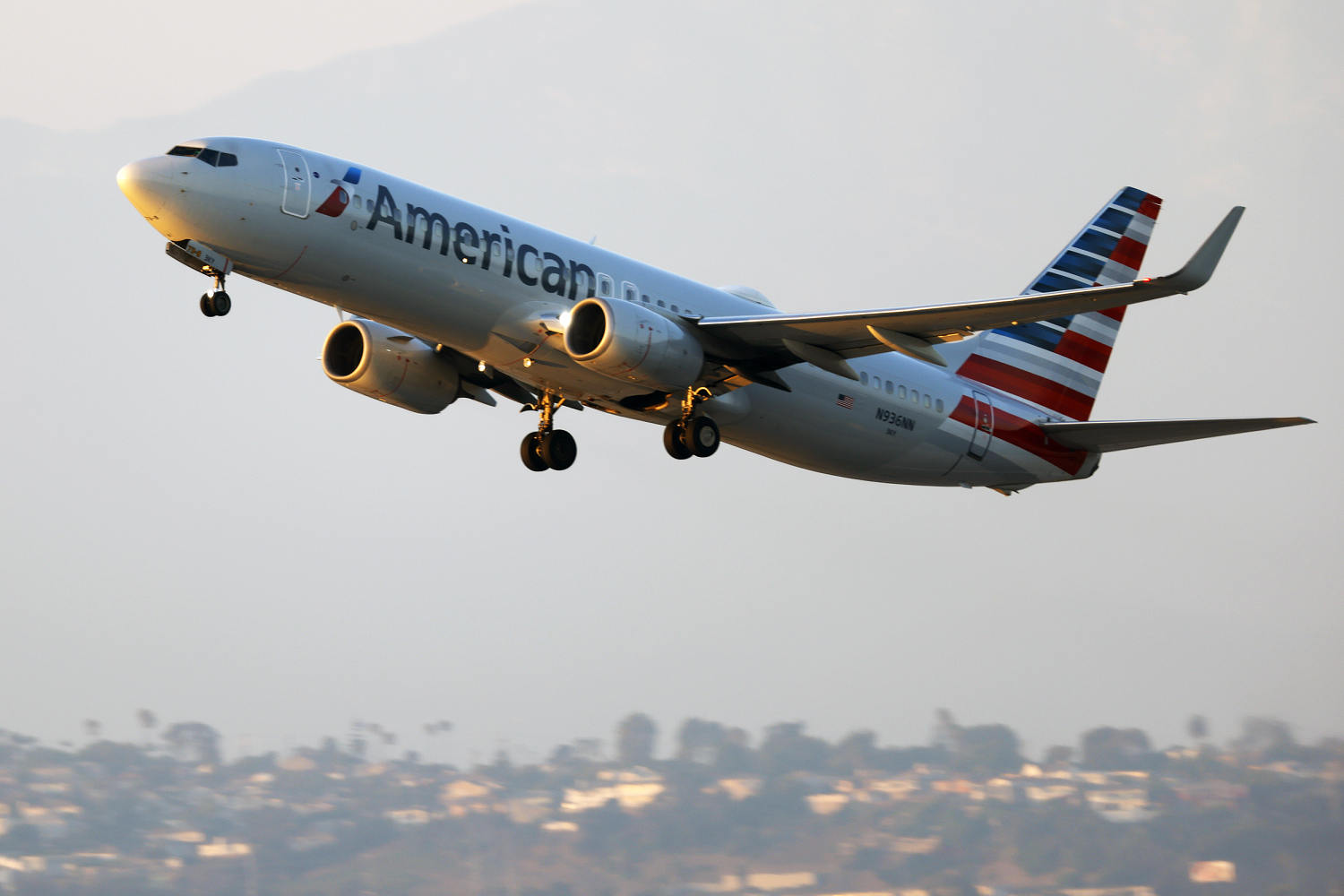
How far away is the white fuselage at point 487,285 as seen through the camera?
26.3 metres

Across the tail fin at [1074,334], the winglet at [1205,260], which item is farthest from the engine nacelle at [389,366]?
the winglet at [1205,260]

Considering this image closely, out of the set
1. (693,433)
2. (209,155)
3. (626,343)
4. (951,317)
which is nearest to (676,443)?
(693,433)

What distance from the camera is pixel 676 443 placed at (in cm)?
3081

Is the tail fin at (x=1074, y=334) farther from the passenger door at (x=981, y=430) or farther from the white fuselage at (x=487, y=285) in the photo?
the white fuselage at (x=487, y=285)

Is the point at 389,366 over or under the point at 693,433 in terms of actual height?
over

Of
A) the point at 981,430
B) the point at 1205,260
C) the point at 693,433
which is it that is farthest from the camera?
the point at 981,430

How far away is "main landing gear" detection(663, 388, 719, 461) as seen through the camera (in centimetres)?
3058

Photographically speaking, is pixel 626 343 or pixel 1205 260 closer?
pixel 1205 260

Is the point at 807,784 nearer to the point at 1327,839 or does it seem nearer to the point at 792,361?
the point at 1327,839

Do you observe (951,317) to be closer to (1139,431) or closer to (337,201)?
(1139,431)

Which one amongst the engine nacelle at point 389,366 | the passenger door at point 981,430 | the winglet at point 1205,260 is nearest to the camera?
the winglet at point 1205,260

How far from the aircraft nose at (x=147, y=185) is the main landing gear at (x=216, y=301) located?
1.60 meters

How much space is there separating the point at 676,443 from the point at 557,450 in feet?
12.3

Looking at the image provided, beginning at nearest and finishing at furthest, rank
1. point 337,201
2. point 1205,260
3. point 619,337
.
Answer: point 1205,260 → point 337,201 → point 619,337
